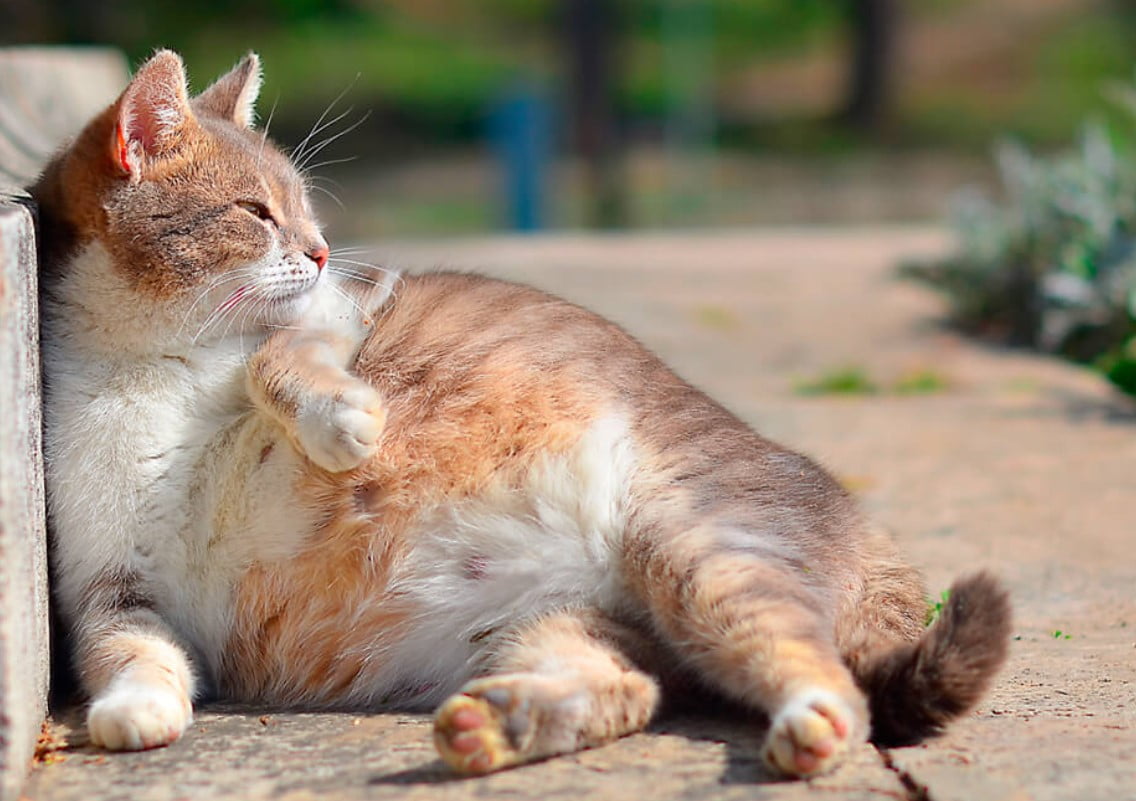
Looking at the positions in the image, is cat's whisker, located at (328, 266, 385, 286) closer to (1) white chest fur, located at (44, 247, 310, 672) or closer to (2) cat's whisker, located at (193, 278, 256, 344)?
(2) cat's whisker, located at (193, 278, 256, 344)

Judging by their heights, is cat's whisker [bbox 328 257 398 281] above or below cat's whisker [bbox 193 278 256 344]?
above

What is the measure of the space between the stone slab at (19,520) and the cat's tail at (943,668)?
53.6 inches

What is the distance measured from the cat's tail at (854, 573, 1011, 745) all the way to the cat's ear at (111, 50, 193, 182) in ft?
5.41

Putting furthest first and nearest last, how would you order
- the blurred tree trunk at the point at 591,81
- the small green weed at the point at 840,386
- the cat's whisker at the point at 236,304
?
the blurred tree trunk at the point at 591,81 < the small green weed at the point at 840,386 < the cat's whisker at the point at 236,304

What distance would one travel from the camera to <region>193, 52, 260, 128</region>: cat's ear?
3188mm

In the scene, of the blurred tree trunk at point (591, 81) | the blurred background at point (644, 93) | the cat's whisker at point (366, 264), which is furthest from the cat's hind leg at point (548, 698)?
the blurred tree trunk at point (591, 81)

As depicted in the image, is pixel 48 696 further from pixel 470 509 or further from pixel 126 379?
pixel 470 509

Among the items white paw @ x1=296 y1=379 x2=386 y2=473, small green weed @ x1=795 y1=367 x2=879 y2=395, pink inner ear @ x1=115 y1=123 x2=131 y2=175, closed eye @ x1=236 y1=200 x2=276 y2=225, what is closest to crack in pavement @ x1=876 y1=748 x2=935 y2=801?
white paw @ x1=296 y1=379 x2=386 y2=473

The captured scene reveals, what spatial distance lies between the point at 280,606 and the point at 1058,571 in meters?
2.04

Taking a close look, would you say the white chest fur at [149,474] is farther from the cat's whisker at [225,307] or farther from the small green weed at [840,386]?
A: the small green weed at [840,386]

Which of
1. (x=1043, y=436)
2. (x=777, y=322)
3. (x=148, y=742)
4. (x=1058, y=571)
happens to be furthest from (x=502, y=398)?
(x=777, y=322)

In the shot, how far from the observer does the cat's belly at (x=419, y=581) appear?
262 cm

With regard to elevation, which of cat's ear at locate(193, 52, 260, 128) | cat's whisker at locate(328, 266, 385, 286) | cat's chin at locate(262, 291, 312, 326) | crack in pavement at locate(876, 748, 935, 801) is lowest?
crack in pavement at locate(876, 748, 935, 801)

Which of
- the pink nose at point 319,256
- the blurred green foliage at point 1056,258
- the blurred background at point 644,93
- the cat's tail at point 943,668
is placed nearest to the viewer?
the cat's tail at point 943,668
